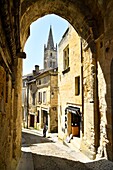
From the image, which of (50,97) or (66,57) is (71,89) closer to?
(66,57)

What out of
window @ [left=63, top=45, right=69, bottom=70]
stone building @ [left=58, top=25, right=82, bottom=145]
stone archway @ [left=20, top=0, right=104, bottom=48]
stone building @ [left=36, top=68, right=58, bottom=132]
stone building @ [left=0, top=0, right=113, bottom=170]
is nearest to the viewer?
stone building @ [left=0, top=0, right=113, bottom=170]

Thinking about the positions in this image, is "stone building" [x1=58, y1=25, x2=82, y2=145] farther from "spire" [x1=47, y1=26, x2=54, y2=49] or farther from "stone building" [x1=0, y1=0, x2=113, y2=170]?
"spire" [x1=47, y1=26, x2=54, y2=49]

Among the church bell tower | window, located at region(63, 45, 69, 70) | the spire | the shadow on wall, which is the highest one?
the spire

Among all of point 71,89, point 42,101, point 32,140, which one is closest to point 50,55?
point 42,101

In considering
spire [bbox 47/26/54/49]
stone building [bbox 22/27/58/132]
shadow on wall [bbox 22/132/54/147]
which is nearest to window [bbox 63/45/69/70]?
shadow on wall [bbox 22/132/54/147]

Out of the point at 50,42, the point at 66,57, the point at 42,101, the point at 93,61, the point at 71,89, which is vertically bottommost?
the point at 42,101

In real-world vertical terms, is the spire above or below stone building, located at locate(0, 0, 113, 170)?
above

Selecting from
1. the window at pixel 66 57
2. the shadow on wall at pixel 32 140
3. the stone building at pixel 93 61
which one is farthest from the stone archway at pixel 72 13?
the shadow on wall at pixel 32 140

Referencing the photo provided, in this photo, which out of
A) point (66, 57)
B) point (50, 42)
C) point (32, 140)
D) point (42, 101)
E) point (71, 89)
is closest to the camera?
point (71, 89)

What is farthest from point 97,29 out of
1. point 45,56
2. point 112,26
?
point 45,56

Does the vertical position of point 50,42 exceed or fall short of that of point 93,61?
it exceeds it

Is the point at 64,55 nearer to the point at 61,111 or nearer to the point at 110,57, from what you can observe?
the point at 61,111

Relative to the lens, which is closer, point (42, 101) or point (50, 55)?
point (42, 101)

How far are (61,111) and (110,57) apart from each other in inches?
324
